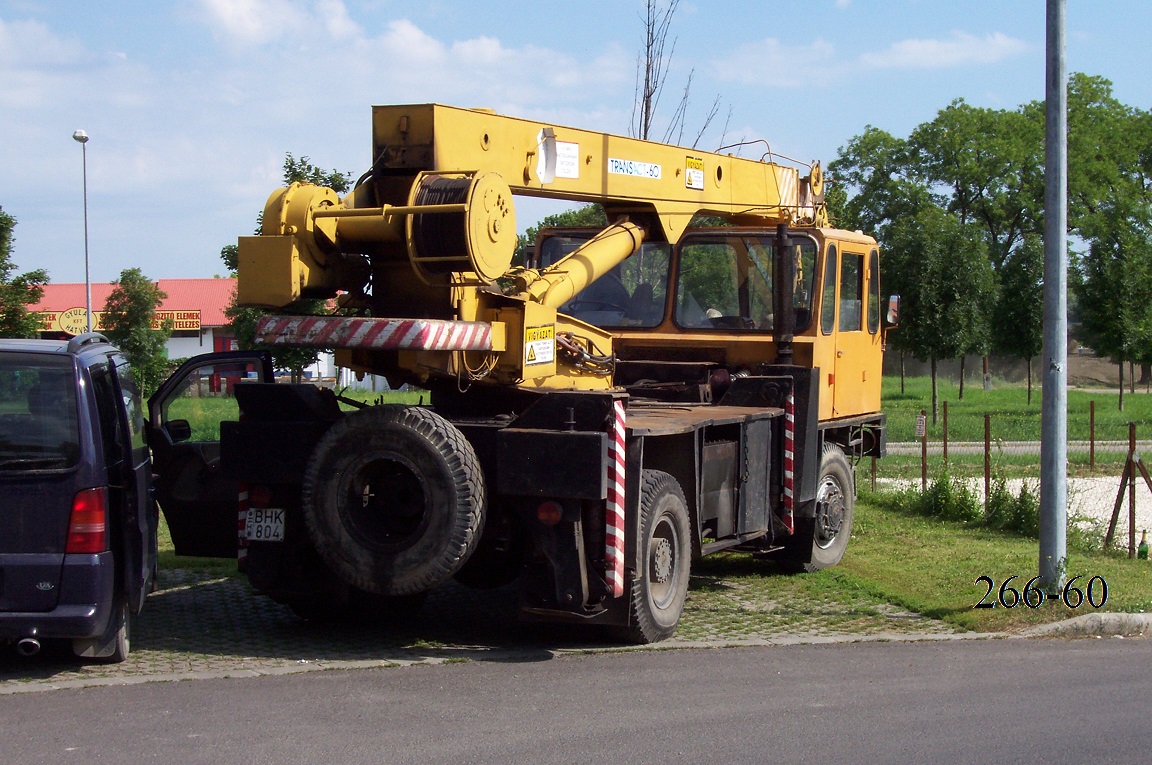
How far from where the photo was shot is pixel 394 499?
7.60 m

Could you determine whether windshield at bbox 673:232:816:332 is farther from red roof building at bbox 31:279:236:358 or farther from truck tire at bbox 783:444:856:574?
red roof building at bbox 31:279:236:358

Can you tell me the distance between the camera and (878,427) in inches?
488

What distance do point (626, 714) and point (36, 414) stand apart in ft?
11.4

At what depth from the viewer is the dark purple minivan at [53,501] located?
21.3ft

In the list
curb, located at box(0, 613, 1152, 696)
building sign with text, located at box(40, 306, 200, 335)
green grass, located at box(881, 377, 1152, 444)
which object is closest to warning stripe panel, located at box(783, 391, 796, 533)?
curb, located at box(0, 613, 1152, 696)

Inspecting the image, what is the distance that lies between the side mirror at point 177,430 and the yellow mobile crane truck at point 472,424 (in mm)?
31

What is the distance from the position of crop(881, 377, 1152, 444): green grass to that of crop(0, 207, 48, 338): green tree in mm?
17171

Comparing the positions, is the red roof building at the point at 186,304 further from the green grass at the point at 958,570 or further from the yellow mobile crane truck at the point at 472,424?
the yellow mobile crane truck at the point at 472,424

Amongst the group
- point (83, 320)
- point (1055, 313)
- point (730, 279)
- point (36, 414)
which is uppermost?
point (83, 320)

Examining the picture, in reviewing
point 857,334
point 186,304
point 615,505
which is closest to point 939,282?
point 857,334

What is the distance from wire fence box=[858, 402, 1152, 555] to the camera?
13.2m

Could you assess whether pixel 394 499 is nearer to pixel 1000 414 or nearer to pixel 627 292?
pixel 627 292

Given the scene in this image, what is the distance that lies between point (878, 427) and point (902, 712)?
20.5 ft

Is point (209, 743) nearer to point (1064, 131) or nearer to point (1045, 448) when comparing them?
point (1045, 448)
